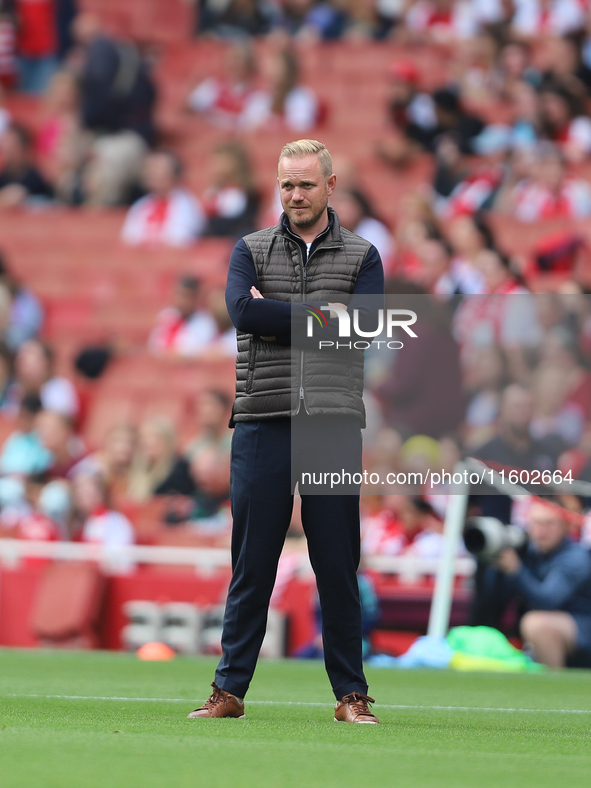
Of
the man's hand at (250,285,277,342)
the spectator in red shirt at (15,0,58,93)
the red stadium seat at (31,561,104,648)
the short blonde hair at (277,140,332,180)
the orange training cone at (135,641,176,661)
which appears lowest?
the orange training cone at (135,641,176,661)

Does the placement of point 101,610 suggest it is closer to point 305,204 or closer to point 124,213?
point 305,204

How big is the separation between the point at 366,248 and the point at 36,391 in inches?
325

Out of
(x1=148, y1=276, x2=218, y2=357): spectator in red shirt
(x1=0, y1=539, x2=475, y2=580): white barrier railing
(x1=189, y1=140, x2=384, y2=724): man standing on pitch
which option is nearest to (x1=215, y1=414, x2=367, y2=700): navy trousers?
(x1=189, y1=140, x2=384, y2=724): man standing on pitch

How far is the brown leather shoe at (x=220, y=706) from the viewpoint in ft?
15.2

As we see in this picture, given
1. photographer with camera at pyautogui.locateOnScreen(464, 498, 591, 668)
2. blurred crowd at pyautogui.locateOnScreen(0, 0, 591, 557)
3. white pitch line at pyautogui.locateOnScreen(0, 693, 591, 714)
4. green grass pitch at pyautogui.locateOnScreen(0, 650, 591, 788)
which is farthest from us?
blurred crowd at pyautogui.locateOnScreen(0, 0, 591, 557)

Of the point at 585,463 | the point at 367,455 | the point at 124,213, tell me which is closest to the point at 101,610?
the point at 367,455

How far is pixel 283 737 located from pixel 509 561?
455 centimetres

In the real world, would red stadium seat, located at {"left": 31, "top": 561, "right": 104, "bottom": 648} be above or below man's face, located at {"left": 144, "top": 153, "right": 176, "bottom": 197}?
below

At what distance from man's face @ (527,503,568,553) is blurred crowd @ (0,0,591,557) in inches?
5.6

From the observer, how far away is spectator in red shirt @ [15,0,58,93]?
701 inches

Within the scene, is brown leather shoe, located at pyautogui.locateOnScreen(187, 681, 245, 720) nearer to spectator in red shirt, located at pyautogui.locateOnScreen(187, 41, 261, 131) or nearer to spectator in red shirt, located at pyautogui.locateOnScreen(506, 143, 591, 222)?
spectator in red shirt, located at pyautogui.locateOnScreen(506, 143, 591, 222)

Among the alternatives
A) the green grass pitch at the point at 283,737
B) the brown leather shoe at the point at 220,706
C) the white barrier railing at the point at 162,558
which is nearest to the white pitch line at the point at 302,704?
the green grass pitch at the point at 283,737

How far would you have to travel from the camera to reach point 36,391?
41.6 feet

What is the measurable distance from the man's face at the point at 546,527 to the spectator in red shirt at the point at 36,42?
11.6 metres
